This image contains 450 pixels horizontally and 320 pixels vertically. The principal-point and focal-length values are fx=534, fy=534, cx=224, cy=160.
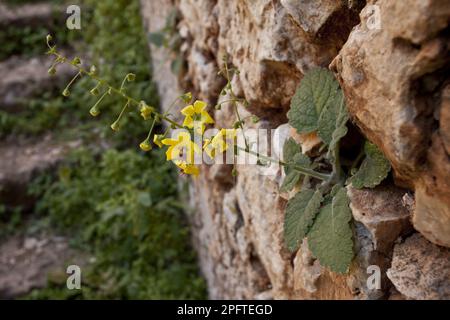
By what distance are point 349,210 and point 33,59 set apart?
168 inches

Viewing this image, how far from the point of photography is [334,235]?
126 centimetres

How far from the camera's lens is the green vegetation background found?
10.7 ft

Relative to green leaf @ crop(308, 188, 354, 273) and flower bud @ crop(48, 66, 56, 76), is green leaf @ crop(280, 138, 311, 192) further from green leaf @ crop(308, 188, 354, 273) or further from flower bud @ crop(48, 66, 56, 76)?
flower bud @ crop(48, 66, 56, 76)

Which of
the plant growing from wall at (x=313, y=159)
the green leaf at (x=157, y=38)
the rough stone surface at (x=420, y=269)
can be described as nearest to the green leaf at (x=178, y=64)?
the green leaf at (x=157, y=38)

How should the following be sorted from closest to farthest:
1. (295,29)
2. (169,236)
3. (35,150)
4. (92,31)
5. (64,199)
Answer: (295,29) → (169,236) → (64,199) → (35,150) → (92,31)

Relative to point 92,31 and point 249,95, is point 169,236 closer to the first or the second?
point 249,95

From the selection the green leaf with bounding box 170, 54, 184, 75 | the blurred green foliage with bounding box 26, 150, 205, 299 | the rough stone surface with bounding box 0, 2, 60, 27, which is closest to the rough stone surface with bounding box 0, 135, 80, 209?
the blurred green foliage with bounding box 26, 150, 205, 299

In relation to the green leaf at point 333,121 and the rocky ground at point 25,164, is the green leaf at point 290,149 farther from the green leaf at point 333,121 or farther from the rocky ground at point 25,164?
the rocky ground at point 25,164

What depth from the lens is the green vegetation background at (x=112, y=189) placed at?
3264 millimetres

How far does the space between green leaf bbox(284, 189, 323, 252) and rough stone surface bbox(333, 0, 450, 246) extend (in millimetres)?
294

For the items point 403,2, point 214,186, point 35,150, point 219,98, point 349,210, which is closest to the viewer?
point 403,2

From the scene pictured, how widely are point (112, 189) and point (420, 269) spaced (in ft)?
9.09

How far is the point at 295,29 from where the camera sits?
1.38m

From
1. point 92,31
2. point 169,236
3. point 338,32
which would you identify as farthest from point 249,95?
point 92,31
